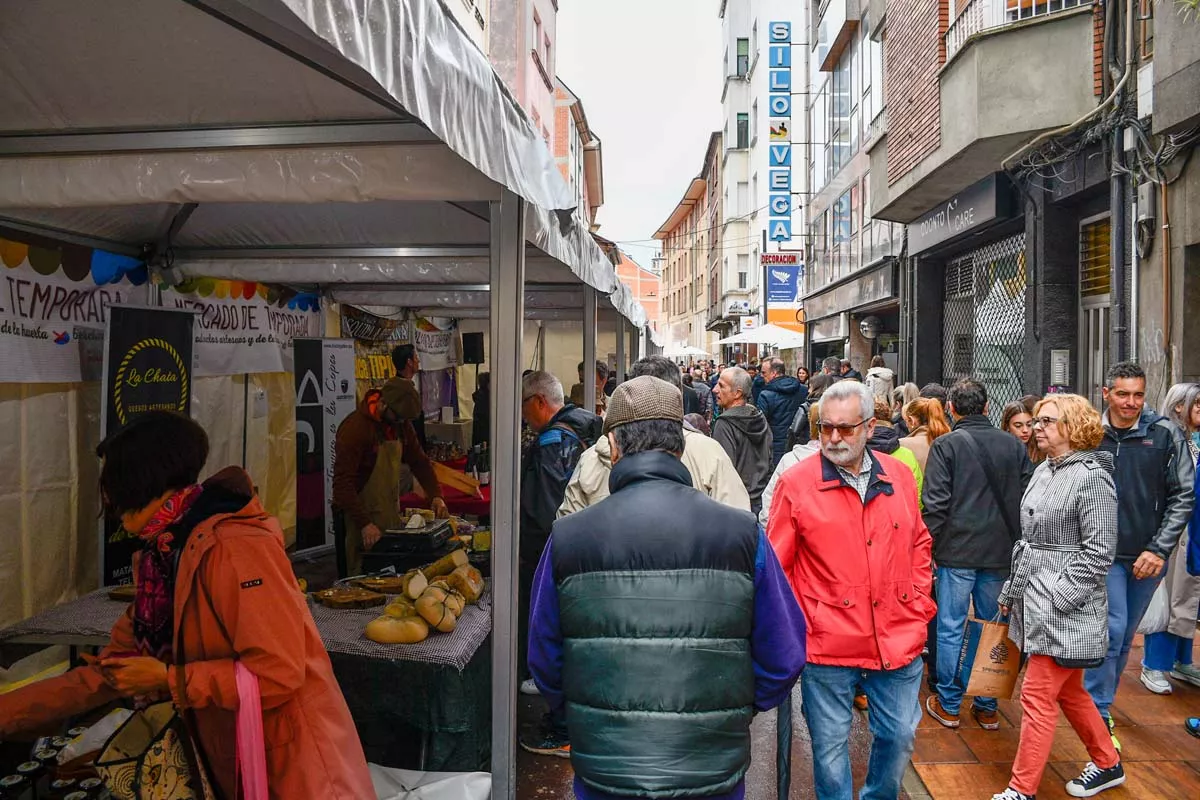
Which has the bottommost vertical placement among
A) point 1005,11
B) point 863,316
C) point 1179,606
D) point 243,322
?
point 1179,606

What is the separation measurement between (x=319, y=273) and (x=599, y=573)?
484cm

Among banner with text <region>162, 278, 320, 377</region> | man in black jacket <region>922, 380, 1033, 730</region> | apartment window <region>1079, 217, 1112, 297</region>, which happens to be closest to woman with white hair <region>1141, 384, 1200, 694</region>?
man in black jacket <region>922, 380, 1033, 730</region>

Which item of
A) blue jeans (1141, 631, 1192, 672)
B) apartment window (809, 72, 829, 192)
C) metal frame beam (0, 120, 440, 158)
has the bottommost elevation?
blue jeans (1141, 631, 1192, 672)

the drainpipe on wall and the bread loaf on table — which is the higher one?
the drainpipe on wall

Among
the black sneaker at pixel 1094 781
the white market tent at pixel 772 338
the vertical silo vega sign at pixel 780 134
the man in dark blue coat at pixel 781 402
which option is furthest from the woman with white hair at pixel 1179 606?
the vertical silo vega sign at pixel 780 134

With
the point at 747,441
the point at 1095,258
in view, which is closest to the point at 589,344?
the point at 747,441

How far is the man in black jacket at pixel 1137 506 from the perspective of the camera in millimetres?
4535

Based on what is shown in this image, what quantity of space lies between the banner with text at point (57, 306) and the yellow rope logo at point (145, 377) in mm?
150

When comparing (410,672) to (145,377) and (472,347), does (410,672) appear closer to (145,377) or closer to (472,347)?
(145,377)

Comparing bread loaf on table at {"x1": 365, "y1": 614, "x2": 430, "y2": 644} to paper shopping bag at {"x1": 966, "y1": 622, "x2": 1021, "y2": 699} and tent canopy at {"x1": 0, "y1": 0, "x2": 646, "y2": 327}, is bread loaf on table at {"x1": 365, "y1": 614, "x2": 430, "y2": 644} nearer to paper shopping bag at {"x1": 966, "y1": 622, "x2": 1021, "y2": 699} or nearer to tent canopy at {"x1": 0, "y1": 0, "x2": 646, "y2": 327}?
tent canopy at {"x1": 0, "y1": 0, "x2": 646, "y2": 327}

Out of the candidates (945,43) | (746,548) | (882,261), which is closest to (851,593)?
(746,548)

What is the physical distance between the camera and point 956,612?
505 centimetres

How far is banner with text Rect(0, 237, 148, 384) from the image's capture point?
180 inches

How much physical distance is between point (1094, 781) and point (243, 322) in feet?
21.2
